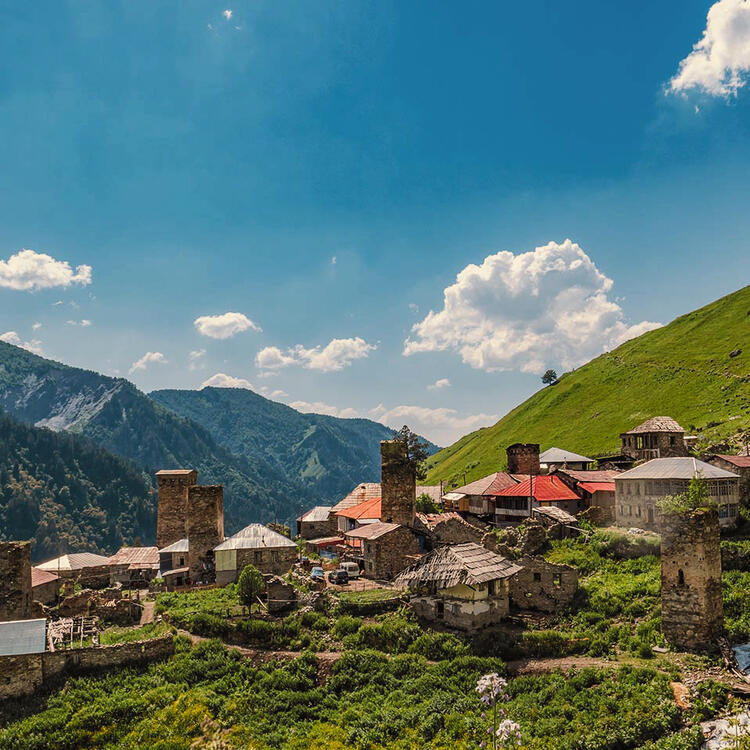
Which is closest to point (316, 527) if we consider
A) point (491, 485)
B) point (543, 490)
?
point (491, 485)

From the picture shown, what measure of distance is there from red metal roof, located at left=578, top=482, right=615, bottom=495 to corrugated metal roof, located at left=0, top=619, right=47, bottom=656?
45.3 m

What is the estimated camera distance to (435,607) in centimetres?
3200

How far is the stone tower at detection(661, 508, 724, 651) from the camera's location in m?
26.1

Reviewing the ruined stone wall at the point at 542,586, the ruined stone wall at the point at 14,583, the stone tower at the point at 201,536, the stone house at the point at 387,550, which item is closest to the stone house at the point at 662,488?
the ruined stone wall at the point at 542,586

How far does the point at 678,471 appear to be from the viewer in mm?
→ 43438

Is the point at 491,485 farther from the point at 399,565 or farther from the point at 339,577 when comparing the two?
the point at 339,577

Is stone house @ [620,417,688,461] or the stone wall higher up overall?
stone house @ [620,417,688,461]

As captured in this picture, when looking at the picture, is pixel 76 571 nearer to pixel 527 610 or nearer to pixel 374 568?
pixel 374 568

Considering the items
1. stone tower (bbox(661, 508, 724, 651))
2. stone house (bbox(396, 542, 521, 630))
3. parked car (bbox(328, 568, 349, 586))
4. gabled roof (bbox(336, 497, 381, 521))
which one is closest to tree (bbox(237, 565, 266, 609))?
parked car (bbox(328, 568, 349, 586))

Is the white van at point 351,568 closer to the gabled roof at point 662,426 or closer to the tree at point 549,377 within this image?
the gabled roof at point 662,426

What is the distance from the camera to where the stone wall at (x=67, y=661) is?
25484 mm

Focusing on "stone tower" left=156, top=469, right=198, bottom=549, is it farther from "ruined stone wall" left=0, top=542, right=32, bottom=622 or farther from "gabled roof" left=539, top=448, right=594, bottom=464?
"gabled roof" left=539, top=448, right=594, bottom=464

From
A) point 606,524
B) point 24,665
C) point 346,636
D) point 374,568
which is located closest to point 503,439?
point 606,524

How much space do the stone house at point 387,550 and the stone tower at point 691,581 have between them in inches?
711
